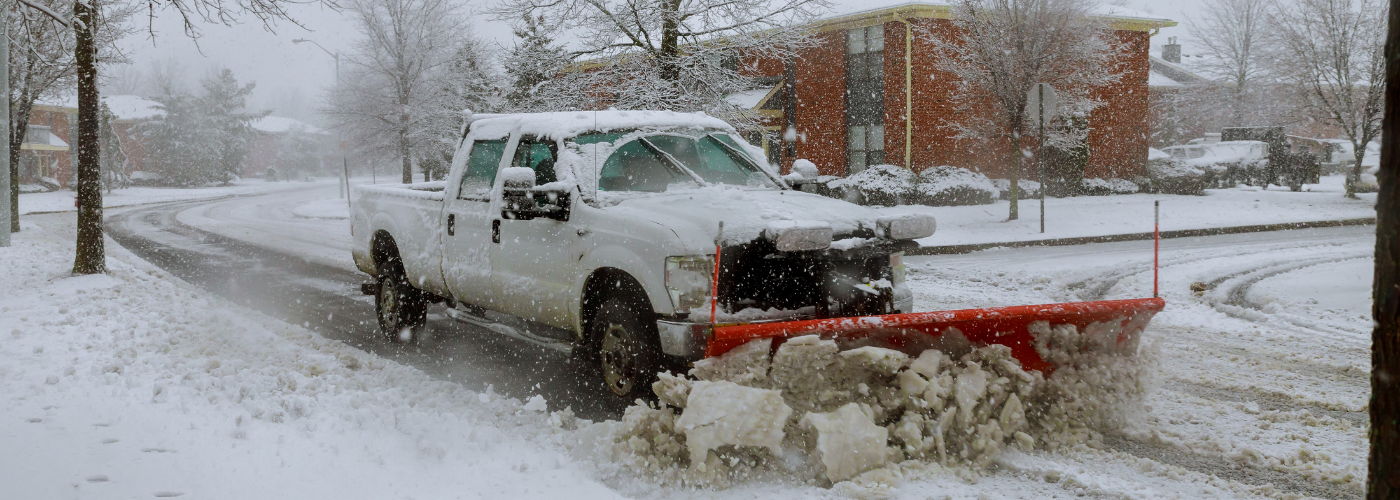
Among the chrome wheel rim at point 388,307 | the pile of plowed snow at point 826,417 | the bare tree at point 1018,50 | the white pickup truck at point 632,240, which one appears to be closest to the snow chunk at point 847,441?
the pile of plowed snow at point 826,417

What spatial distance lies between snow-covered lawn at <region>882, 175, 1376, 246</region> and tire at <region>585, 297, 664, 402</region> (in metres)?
12.4

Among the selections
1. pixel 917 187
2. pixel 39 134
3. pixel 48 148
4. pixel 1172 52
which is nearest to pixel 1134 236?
pixel 917 187

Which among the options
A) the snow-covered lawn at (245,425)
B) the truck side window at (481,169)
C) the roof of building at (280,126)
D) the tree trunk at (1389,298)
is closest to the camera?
the tree trunk at (1389,298)

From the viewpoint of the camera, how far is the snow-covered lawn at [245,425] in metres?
4.23

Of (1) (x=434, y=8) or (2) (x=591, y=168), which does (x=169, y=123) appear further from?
(2) (x=591, y=168)

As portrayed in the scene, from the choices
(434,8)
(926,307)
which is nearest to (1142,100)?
(434,8)

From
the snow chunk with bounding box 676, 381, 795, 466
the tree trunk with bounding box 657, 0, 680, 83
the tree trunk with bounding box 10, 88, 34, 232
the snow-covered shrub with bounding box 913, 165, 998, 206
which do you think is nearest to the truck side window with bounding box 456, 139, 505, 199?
the snow chunk with bounding box 676, 381, 795, 466

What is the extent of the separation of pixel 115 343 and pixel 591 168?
13.5ft

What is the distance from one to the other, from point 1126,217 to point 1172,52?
43.2m

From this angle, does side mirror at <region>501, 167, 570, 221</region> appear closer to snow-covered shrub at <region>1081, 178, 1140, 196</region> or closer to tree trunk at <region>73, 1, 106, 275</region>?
tree trunk at <region>73, 1, 106, 275</region>

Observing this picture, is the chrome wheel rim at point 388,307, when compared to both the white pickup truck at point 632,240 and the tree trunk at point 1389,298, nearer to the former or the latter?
the white pickup truck at point 632,240

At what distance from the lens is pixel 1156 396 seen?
595 centimetres

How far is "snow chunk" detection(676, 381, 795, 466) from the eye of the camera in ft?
14.4

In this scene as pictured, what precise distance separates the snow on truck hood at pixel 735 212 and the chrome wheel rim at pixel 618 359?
71cm
